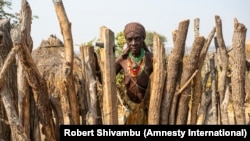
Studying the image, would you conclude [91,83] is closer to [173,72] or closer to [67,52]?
[67,52]

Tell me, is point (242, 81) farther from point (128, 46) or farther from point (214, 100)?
point (128, 46)

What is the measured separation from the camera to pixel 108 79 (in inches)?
124

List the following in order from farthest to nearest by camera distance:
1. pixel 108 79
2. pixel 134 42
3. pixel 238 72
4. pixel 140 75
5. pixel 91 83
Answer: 1. pixel 140 75
2. pixel 134 42
3. pixel 238 72
4. pixel 91 83
5. pixel 108 79

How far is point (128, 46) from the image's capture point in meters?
3.71

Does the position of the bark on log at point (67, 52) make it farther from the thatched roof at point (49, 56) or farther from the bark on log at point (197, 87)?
the thatched roof at point (49, 56)

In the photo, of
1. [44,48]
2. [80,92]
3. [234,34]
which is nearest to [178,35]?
[234,34]

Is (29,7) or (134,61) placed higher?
(29,7)

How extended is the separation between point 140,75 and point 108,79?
643 millimetres

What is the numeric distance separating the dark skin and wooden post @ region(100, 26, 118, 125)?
1.54 ft

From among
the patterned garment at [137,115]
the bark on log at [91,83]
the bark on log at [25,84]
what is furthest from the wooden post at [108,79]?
the bark on log at [25,84]

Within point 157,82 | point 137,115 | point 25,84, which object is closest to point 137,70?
point 137,115

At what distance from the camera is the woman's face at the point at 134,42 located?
3.59m

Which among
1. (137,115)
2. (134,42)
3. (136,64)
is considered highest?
(134,42)

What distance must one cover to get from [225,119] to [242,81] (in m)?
0.66
